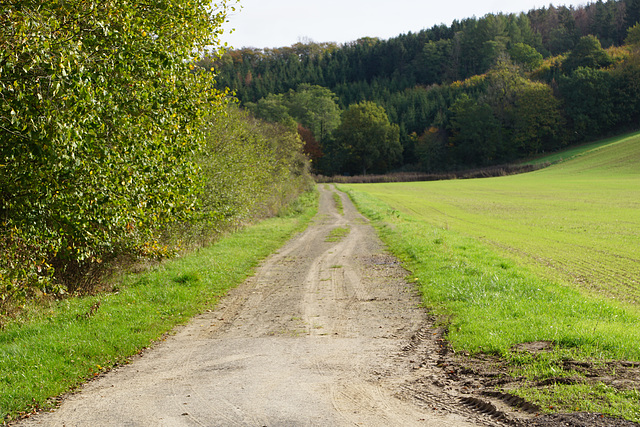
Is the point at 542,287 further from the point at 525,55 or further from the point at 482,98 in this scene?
the point at 525,55

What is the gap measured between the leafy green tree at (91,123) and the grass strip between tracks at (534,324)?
667cm

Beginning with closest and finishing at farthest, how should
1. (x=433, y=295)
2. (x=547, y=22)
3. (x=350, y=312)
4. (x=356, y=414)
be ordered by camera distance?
1. (x=356, y=414)
2. (x=350, y=312)
3. (x=433, y=295)
4. (x=547, y=22)

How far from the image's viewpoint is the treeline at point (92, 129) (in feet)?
24.5

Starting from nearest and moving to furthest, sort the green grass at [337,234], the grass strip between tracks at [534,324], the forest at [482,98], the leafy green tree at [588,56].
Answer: the grass strip between tracks at [534,324], the green grass at [337,234], the forest at [482,98], the leafy green tree at [588,56]

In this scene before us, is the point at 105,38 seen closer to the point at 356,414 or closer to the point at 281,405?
the point at 281,405

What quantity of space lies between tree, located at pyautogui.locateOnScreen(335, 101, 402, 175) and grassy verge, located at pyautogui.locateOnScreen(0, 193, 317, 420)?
107343 mm

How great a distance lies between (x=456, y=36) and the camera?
172 metres

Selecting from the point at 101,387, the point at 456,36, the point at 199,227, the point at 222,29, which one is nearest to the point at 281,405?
the point at 101,387

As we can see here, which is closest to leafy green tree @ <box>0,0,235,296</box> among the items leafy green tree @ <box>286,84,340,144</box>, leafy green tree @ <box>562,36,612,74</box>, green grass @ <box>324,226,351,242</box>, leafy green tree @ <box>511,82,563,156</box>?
green grass @ <box>324,226,351,242</box>

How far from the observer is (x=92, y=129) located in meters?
8.53

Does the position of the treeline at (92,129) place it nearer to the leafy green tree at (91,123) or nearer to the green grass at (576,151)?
the leafy green tree at (91,123)

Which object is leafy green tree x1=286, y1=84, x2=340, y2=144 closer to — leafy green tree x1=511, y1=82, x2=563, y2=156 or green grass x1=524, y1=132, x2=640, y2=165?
leafy green tree x1=511, y1=82, x2=563, y2=156

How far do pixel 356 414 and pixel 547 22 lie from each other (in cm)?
19304

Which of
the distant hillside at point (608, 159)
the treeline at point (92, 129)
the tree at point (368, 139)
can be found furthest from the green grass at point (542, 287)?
the tree at point (368, 139)
